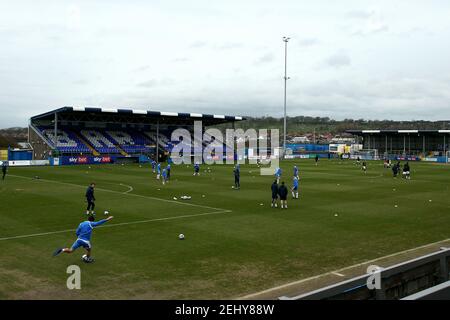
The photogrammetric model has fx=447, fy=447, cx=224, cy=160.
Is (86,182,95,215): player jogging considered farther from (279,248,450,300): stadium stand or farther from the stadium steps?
the stadium steps

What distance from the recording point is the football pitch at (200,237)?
11773 millimetres

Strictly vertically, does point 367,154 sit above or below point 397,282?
above

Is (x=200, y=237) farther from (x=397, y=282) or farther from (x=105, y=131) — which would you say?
(x=105, y=131)

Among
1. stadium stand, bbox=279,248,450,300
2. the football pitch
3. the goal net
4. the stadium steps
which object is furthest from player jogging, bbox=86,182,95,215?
the goal net

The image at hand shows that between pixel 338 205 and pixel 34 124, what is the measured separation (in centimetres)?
6466

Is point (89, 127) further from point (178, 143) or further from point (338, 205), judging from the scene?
point (338, 205)

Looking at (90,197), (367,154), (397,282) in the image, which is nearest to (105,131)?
(367,154)

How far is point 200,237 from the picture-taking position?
1717 cm

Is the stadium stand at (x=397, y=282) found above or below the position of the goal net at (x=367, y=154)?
below

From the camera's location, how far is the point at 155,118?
81.2 metres

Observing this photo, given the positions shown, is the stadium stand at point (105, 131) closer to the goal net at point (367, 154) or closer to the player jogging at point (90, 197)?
the goal net at point (367, 154)

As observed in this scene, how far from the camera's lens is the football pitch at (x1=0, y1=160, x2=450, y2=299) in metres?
11.8

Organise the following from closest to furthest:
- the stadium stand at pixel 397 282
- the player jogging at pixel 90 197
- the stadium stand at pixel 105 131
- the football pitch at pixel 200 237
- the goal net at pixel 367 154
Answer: the stadium stand at pixel 397 282
the football pitch at pixel 200 237
the player jogging at pixel 90 197
the stadium stand at pixel 105 131
the goal net at pixel 367 154

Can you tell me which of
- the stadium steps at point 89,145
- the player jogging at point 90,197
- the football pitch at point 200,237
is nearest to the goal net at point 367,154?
the stadium steps at point 89,145
